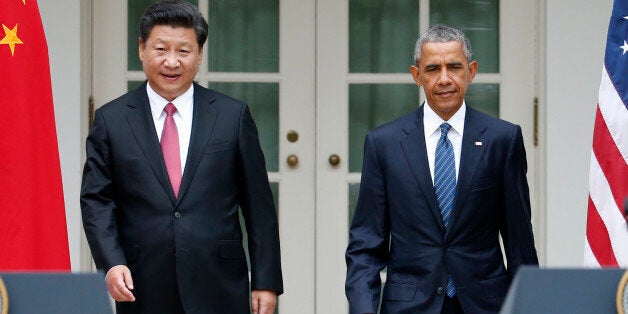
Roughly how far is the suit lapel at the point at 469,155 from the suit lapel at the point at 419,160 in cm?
7

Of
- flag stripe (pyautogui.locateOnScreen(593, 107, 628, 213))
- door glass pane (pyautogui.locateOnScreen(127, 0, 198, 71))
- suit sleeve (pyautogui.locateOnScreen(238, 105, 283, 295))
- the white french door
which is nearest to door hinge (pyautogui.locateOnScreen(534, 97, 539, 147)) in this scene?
the white french door

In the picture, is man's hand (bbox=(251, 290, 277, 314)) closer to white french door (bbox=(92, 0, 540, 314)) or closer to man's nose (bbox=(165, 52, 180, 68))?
man's nose (bbox=(165, 52, 180, 68))

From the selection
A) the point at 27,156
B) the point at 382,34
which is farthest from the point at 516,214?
the point at 382,34

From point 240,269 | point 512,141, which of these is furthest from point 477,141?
point 240,269

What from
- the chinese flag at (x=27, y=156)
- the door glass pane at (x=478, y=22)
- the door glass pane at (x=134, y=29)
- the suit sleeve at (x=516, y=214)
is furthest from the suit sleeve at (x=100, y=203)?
the door glass pane at (x=478, y=22)

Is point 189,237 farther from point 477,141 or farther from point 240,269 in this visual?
point 477,141

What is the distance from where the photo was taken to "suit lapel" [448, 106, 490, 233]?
4.04 metres

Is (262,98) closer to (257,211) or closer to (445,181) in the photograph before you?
(257,211)

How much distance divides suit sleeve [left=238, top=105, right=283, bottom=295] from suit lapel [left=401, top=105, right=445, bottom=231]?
512 millimetres

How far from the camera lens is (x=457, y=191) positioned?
4.04m

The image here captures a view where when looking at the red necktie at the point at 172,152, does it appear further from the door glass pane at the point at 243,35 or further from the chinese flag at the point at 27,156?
the door glass pane at the point at 243,35

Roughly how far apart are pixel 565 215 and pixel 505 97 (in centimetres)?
63

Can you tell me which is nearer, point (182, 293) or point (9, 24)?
point (182, 293)

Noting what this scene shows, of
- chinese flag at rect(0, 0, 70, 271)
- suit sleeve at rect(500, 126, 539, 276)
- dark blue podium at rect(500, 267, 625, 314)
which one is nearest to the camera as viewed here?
dark blue podium at rect(500, 267, 625, 314)
